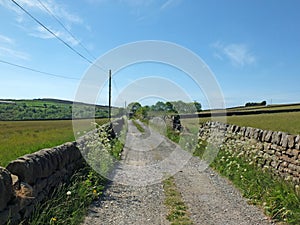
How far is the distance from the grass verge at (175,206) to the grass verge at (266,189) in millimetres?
1544

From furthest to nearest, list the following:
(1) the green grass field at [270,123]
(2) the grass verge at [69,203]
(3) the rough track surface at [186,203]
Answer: (1) the green grass field at [270,123] → (3) the rough track surface at [186,203] → (2) the grass verge at [69,203]

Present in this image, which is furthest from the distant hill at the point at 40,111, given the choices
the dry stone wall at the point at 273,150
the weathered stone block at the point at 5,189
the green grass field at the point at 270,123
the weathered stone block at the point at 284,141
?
the weathered stone block at the point at 5,189

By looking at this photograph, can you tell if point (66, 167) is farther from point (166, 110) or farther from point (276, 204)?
point (166, 110)

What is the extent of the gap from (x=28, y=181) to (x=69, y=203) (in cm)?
143

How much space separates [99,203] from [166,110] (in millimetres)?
Result: 35619

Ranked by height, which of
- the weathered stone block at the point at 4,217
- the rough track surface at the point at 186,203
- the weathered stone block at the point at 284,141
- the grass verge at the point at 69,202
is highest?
the weathered stone block at the point at 284,141

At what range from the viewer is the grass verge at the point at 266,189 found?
17.7ft

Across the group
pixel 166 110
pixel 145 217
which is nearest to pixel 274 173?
pixel 145 217

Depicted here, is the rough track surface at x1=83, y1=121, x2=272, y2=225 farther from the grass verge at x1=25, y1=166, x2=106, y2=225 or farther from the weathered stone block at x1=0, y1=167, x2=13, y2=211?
the weathered stone block at x1=0, y1=167, x2=13, y2=211

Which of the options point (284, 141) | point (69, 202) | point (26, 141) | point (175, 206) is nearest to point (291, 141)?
point (284, 141)

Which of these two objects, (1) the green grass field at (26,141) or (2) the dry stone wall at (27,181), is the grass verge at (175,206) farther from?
(1) the green grass field at (26,141)

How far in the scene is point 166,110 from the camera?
41.8 meters

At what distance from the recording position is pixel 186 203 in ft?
21.2

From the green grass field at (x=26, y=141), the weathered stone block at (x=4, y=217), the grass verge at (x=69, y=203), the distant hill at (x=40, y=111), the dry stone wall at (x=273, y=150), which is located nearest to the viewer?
the weathered stone block at (x=4, y=217)
